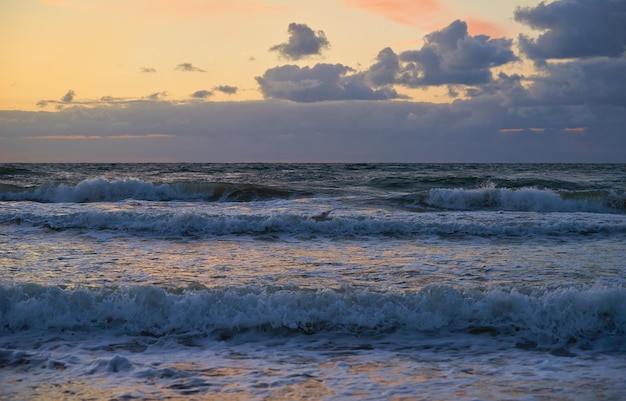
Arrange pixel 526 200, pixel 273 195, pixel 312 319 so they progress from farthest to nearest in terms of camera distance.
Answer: pixel 273 195
pixel 526 200
pixel 312 319

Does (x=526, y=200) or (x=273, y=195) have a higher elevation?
(x=526, y=200)

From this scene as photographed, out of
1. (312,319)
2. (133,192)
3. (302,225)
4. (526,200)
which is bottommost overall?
(312,319)

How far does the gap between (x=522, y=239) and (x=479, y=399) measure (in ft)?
31.4

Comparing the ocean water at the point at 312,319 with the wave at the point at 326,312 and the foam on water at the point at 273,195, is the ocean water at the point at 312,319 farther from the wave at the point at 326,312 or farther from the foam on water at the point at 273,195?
the foam on water at the point at 273,195

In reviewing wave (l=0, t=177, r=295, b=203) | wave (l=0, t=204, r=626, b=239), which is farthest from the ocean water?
wave (l=0, t=177, r=295, b=203)

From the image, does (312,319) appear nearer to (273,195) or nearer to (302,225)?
(302,225)

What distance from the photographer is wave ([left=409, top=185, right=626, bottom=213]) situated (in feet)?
70.9

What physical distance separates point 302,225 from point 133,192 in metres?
13.0

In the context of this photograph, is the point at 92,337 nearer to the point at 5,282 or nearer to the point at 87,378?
the point at 87,378

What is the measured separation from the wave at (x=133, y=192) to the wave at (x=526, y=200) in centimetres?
685

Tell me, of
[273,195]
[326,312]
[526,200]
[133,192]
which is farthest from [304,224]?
[133,192]

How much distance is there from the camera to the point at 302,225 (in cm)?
1488

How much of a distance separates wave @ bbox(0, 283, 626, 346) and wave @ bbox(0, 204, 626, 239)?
6.70m

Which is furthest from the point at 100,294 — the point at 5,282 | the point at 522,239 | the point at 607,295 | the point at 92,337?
the point at 522,239
